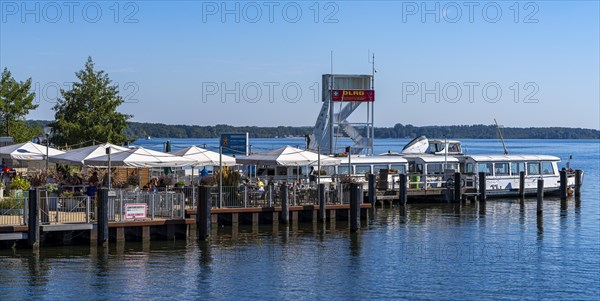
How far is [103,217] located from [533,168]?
34.3 metres

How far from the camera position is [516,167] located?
184ft

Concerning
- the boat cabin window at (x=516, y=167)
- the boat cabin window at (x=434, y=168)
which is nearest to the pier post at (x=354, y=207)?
the boat cabin window at (x=434, y=168)

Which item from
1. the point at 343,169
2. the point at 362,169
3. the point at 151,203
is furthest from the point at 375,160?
the point at 151,203

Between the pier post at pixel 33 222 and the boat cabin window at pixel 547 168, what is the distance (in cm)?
3699

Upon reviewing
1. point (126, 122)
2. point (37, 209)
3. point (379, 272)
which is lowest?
point (379, 272)

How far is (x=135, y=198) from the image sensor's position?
3198 cm

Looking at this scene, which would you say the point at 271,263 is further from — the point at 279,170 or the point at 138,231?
the point at 279,170

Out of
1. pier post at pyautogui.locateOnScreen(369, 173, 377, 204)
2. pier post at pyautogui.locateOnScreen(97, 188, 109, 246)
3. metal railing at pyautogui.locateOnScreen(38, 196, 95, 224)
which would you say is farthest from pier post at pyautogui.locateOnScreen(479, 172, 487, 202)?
pier post at pyautogui.locateOnScreen(97, 188, 109, 246)

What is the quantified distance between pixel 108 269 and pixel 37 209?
127 inches

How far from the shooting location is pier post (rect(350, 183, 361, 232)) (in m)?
36.6

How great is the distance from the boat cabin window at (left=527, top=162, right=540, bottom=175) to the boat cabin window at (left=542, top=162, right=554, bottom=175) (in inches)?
20.1

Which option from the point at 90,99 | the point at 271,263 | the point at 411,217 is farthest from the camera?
the point at 90,99

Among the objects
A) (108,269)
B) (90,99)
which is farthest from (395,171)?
(108,269)

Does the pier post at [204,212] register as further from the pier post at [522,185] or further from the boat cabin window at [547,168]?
the boat cabin window at [547,168]
